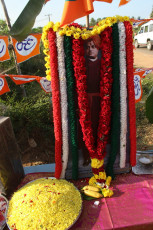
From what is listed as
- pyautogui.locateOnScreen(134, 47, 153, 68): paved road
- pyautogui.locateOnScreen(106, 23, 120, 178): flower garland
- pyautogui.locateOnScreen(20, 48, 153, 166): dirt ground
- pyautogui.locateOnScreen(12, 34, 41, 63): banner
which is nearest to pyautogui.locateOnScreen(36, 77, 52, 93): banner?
pyautogui.locateOnScreen(12, 34, 41, 63): banner

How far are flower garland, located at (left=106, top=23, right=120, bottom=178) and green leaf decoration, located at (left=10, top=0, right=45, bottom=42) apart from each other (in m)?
0.82

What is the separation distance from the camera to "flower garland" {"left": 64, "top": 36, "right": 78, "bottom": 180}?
2.01 m

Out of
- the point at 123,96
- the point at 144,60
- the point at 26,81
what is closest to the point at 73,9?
the point at 123,96

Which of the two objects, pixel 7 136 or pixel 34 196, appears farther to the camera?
pixel 7 136

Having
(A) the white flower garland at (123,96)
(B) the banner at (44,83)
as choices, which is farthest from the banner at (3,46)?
(A) the white flower garland at (123,96)

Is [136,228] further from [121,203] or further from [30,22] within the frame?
[30,22]

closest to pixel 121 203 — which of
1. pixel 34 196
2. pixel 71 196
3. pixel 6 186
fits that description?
pixel 71 196

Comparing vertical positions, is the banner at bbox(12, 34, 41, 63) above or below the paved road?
above

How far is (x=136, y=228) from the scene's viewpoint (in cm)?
193

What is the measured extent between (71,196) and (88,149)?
60cm

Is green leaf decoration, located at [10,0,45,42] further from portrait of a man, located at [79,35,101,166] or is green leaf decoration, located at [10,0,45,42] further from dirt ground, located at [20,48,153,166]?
dirt ground, located at [20,48,153,166]

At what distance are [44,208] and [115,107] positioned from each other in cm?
137

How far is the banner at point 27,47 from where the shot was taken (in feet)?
11.0

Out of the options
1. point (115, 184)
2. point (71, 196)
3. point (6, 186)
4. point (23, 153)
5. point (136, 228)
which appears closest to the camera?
point (136, 228)
